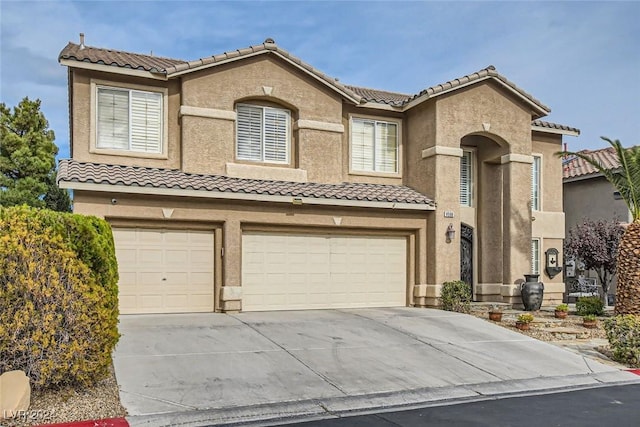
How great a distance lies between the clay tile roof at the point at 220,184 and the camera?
46.6 feet

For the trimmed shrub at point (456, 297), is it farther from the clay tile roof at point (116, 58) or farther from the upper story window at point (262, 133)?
the clay tile roof at point (116, 58)

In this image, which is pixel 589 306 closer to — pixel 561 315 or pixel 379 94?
pixel 561 315

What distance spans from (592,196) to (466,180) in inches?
296

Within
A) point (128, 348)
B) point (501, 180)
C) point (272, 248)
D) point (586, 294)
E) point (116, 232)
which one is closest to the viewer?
point (128, 348)

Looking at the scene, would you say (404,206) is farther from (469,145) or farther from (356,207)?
(469,145)

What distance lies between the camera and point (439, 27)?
15.5 meters

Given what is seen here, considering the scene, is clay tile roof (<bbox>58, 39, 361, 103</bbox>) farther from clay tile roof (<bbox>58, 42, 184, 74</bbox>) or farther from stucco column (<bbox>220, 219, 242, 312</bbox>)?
stucco column (<bbox>220, 219, 242, 312</bbox>)

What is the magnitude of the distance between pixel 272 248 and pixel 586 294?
46.5 ft

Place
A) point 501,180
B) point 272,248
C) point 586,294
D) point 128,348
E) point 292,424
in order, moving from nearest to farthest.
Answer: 1. point 292,424
2. point 128,348
3. point 272,248
4. point 501,180
5. point 586,294

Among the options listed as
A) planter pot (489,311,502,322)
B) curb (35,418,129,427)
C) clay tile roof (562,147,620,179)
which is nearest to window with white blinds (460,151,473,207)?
planter pot (489,311,502,322)

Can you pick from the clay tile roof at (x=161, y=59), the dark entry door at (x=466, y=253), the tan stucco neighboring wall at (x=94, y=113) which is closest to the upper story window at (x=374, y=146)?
the clay tile roof at (x=161, y=59)

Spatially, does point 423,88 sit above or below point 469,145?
above

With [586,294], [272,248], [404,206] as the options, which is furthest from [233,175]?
[586,294]

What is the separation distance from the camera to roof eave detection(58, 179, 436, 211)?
13.8m
